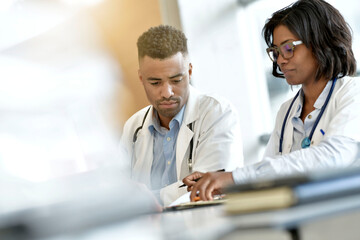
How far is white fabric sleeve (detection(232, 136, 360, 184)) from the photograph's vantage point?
1.64 metres

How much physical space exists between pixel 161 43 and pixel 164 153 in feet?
1.76

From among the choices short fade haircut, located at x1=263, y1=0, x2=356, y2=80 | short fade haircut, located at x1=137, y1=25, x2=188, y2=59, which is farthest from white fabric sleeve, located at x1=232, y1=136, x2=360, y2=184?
short fade haircut, located at x1=137, y1=25, x2=188, y2=59

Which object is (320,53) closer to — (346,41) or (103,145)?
(346,41)

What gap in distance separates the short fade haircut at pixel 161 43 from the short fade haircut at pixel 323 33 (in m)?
0.59

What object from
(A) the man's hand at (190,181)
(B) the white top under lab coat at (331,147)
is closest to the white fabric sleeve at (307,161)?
(B) the white top under lab coat at (331,147)

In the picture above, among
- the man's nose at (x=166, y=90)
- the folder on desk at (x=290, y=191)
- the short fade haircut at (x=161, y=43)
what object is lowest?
the folder on desk at (x=290, y=191)

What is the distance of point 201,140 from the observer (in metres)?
2.52

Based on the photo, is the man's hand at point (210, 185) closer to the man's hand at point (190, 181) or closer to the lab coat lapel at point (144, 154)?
the man's hand at point (190, 181)

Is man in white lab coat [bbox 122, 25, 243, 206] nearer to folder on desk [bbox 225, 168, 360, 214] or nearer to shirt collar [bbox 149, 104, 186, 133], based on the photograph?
shirt collar [bbox 149, 104, 186, 133]

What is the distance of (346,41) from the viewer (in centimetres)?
203

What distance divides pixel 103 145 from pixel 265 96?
3547mm

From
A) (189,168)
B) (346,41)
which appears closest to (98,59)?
(346,41)

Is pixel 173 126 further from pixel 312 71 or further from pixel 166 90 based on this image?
pixel 312 71

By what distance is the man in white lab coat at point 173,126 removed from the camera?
245cm
